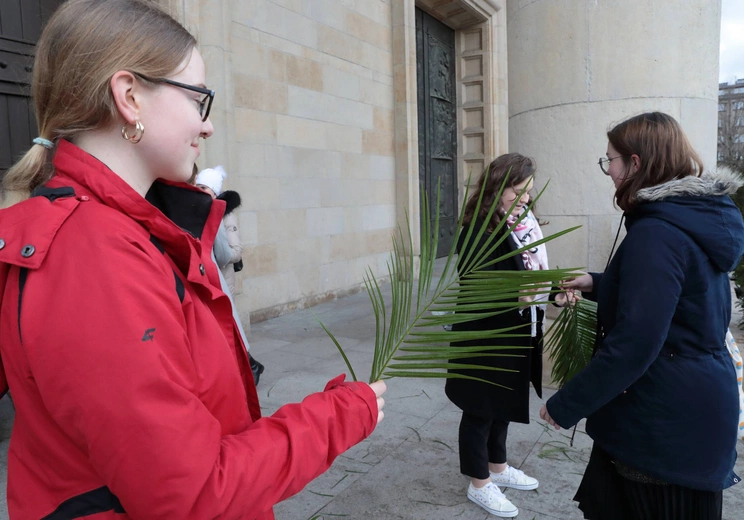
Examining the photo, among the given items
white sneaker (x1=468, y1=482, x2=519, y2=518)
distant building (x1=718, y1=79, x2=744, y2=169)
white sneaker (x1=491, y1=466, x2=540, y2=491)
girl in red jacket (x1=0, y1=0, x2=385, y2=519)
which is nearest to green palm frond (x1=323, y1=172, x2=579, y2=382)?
girl in red jacket (x1=0, y1=0, x2=385, y2=519)

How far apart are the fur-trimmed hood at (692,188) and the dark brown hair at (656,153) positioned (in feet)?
0.23

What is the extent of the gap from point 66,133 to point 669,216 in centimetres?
157

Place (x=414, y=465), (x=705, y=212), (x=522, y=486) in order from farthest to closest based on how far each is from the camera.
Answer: (x=414, y=465) → (x=522, y=486) → (x=705, y=212)

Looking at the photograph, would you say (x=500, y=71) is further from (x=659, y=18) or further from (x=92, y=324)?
(x=92, y=324)

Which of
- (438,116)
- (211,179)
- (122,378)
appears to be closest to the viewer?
(122,378)

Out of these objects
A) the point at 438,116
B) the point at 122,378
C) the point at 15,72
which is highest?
the point at 438,116

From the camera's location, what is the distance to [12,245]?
0.80m

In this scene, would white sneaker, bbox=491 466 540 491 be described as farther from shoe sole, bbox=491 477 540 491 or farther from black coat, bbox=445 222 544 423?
black coat, bbox=445 222 544 423

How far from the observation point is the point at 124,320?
757 mm

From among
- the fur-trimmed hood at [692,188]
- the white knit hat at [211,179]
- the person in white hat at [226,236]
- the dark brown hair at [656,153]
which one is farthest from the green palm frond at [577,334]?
the white knit hat at [211,179]

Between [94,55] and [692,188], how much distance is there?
5.35 feet

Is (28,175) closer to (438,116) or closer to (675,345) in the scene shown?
(675,345)

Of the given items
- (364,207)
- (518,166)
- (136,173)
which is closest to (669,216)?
(518,166)

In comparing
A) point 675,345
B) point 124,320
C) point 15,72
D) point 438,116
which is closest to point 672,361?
point 675,345
